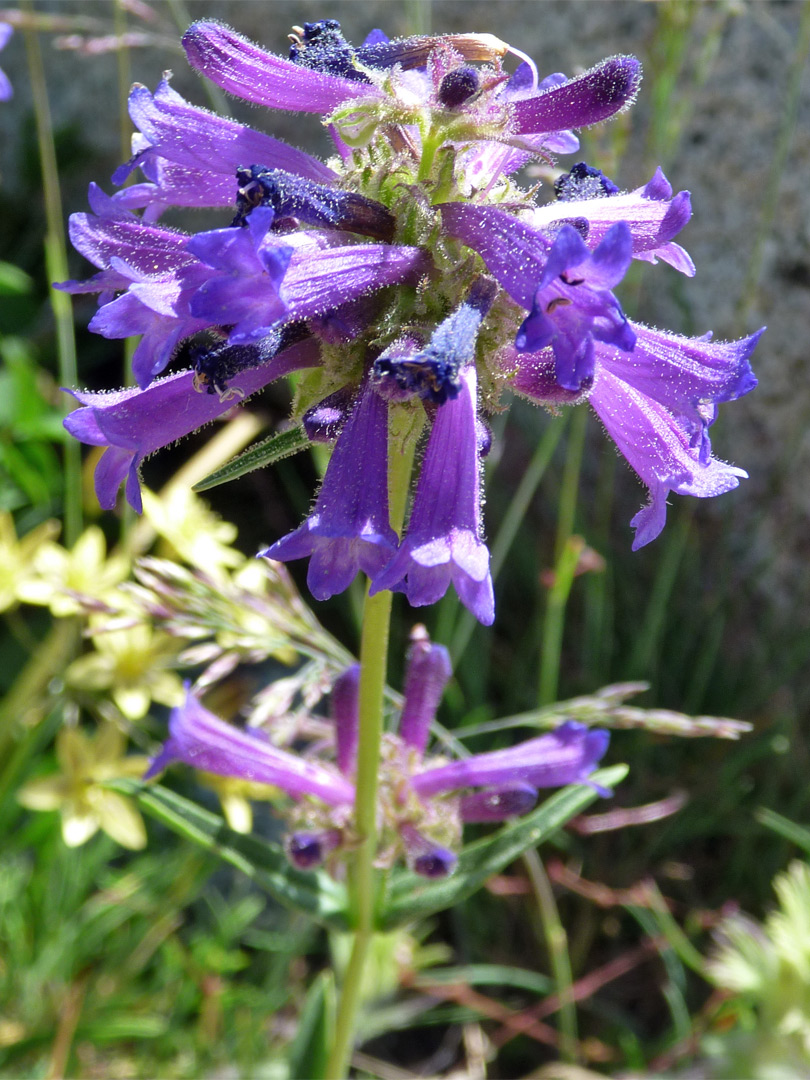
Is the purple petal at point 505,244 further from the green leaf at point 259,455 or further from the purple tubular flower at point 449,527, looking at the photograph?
the green leaf at point 259,455

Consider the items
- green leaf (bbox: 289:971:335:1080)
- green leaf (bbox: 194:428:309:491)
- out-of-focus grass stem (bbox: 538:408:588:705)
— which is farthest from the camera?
out-of-focus grass stem (bbox: 538:408:588:705)

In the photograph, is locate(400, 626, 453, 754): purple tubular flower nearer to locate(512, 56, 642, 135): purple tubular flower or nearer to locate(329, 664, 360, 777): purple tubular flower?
locate(329, 664, 360, 777): purple tubular flower

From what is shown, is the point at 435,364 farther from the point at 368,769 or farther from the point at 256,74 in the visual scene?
the point at 368,769

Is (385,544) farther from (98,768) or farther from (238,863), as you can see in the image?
(98,768)

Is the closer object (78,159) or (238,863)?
(238,863)

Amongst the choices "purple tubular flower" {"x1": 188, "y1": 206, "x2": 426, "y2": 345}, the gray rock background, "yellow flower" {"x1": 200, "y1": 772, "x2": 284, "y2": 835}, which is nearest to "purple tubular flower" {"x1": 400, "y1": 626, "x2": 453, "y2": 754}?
"yellow flower" {"x1": 200, "y1": 772, "x2": 284, "y2": 835}

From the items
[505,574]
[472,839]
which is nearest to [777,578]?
[505,574]

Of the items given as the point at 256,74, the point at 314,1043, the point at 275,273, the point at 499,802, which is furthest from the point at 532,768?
the point at 256,74
